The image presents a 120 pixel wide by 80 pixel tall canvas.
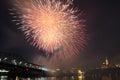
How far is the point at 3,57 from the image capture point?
570 feet

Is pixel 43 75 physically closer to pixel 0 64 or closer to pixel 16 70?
pixel 16 70

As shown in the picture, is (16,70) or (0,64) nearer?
(0,64)

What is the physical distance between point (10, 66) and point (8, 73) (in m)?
3.88

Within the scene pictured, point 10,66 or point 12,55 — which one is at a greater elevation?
point 12,55

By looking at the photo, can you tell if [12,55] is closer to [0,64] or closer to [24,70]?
[24,70]

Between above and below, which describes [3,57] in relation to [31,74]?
above

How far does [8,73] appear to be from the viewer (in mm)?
132500

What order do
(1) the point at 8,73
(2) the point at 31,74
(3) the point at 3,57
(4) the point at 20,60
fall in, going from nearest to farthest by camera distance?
(1) the point at 8,73, (2) the point at 31,74, (3) the point at 3,57, (4) the point at 20,60

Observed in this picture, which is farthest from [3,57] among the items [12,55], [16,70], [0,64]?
[0,64]

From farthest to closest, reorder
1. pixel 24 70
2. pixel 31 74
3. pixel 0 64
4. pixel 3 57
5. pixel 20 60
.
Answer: pixel 20 60, pixel 3 57, pixel 31 74, pixel 24 70, pixel 0 64

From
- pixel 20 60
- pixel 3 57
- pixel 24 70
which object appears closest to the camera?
pixel 24 70

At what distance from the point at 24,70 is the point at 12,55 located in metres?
51.6

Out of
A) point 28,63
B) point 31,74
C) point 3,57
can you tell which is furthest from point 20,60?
point 31,74

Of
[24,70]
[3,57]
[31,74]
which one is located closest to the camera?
[24,70]
